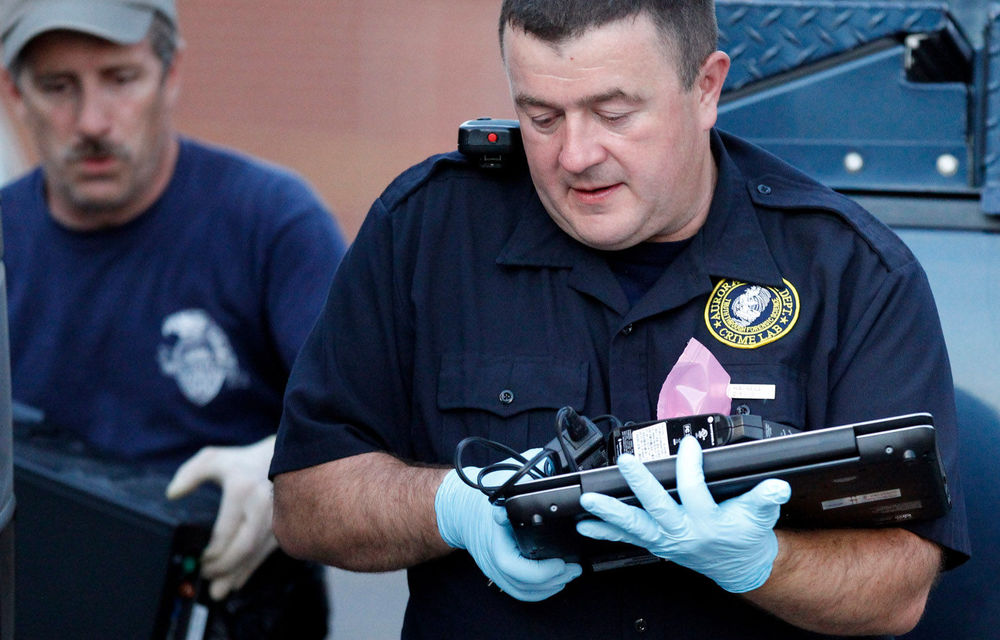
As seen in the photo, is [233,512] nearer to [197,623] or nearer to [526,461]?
[197,623]

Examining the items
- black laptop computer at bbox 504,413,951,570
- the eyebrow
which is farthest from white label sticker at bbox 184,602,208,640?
the eyebrow

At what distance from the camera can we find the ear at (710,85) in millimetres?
2018

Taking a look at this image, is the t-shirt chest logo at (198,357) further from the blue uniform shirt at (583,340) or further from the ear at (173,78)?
the blue uniform shirt at (583,340)

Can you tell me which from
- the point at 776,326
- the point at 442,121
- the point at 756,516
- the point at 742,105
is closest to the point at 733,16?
the point at 742,105

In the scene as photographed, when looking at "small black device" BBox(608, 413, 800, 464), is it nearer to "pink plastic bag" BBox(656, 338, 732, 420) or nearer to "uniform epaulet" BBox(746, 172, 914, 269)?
"pink plastic bag" BBox(656, 338, 732, 420)

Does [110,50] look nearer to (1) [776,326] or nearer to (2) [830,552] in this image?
(1) [776,326]

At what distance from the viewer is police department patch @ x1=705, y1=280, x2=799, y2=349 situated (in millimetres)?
1952

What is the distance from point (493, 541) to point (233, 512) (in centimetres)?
103

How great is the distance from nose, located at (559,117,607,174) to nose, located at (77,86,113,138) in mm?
1652

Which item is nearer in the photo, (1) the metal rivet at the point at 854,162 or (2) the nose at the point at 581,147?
(2) the nose at the point at 581,147

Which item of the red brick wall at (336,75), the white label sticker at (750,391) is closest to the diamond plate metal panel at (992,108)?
the white label sticker at (750,391)

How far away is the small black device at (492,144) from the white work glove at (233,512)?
0.89 metres

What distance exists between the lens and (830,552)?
1.82m

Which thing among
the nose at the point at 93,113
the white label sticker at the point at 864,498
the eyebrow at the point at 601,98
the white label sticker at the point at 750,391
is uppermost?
the nose at the point at 93,113
